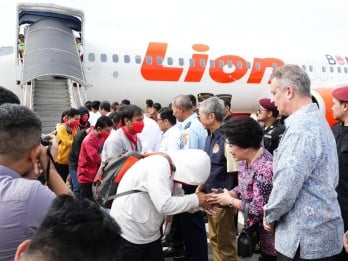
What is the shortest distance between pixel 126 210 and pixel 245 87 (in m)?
13.1

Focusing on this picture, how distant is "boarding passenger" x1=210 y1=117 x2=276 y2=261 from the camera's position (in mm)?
2641

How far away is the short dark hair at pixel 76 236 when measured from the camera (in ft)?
3.44

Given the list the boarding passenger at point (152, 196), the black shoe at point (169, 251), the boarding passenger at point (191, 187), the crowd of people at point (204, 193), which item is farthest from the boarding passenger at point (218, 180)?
the boarding passenger at point (152, 196)

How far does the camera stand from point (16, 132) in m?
1.72

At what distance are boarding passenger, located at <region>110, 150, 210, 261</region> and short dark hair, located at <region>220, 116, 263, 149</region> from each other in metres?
0.22

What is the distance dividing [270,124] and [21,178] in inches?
155

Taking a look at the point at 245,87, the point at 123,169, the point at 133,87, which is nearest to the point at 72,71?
the point at 133,87

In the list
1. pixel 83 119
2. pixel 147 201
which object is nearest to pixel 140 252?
pixel 147 201

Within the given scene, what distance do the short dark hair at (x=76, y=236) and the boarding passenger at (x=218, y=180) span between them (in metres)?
2.98

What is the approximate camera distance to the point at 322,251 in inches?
92.7

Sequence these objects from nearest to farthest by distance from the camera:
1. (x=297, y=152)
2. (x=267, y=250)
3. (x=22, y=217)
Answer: (x=22, y=217) < (x=297, y=152) < (x=267, y=250)

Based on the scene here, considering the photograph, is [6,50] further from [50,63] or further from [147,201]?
[147,201]

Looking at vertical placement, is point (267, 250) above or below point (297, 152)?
below

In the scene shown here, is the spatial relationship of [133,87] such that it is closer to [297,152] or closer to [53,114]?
[53,114]
